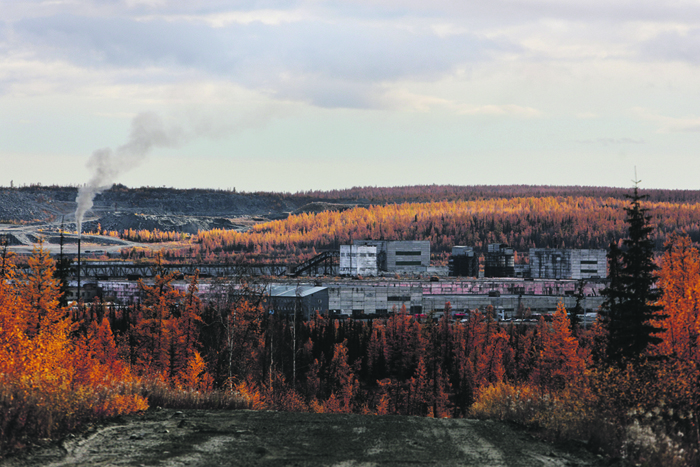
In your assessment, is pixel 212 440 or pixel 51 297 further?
pixel 51 297

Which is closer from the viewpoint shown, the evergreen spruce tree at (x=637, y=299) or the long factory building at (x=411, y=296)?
the evergreen spruce tree at (x=637, y=299)

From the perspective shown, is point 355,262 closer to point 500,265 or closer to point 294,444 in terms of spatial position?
point 500,265

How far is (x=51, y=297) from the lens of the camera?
111ft

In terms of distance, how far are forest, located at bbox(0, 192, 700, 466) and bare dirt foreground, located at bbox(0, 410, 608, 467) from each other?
0.80 metres

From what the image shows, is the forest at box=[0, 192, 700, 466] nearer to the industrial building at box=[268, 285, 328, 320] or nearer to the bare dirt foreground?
the bare dirt foreground

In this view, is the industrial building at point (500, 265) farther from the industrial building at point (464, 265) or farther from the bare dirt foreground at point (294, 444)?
the bare dirt foreground at point (294, 444)

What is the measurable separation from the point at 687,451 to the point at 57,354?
1965 cm

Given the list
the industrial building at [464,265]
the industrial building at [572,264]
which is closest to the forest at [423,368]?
the industrial building at [464,265]

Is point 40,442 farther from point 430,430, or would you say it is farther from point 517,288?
point 517,288

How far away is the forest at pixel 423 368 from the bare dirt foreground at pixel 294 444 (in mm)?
801

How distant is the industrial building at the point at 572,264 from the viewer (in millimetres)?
159125

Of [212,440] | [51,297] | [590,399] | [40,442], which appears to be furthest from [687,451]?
[51,297]

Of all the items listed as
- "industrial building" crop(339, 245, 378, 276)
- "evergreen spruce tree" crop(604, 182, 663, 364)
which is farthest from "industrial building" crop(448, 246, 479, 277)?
"evergreen spruce tree" crop(604, 182, 663, 364)

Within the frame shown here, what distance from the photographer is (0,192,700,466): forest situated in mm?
14267
